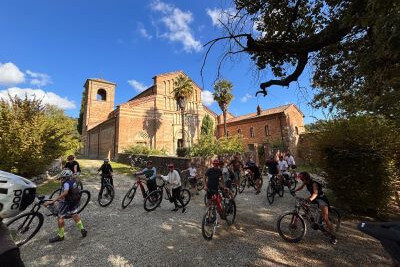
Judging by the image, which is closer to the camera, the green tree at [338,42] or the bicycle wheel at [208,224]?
the green tree at [338,42]

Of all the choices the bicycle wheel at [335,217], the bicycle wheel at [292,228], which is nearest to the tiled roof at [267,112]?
the bicycle wheel at [335,217]

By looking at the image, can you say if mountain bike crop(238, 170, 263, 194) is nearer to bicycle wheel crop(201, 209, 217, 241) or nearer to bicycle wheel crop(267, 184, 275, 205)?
bicycle wheel crop(267, 184, 275, 205)

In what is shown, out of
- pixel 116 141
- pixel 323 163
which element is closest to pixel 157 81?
pixel 116 141

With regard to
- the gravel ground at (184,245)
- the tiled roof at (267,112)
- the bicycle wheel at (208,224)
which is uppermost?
the tiled roof at (267,112)

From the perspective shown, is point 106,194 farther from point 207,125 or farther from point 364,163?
point 207,125

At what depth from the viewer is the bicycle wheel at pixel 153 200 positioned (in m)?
9.23

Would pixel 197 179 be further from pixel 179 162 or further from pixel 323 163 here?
pixel 323 163

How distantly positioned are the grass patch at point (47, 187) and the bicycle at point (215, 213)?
9.39 m

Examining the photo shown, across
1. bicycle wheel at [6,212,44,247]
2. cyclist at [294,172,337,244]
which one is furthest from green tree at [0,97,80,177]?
cyclist at [294,172,337,244]

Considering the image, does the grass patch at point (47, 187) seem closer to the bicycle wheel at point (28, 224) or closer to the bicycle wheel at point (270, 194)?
the bicycle wheel at point (28, 224)

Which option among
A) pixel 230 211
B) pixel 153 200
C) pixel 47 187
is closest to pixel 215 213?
pixel 230 211

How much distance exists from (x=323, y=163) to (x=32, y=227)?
33.8 feet

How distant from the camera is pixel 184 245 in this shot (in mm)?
6062

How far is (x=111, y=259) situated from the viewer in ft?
17.5
